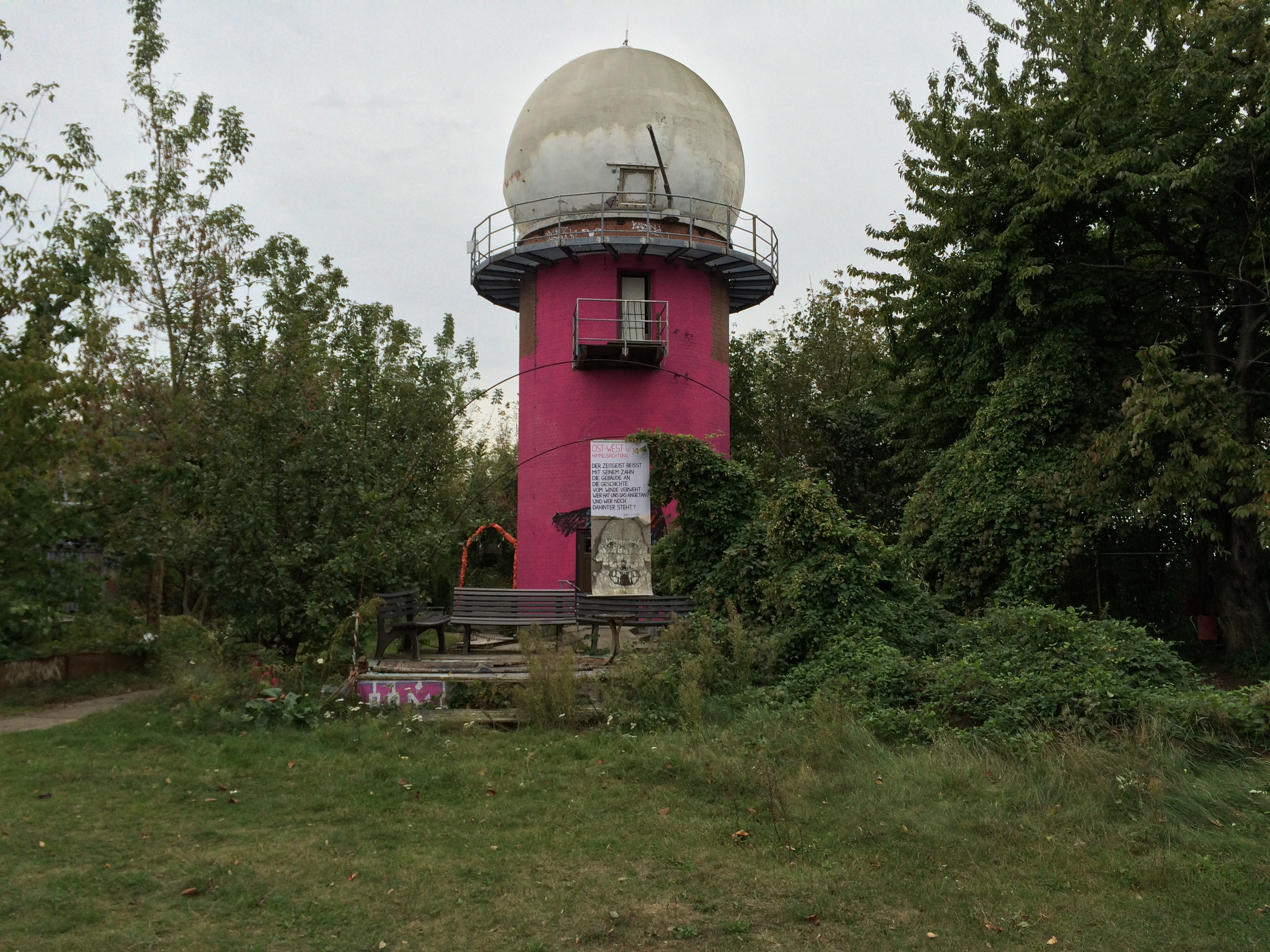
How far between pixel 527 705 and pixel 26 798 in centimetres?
426

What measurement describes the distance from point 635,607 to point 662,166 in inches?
398

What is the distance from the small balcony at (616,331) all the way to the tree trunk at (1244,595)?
33.6 feet

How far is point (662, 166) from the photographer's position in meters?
19.5

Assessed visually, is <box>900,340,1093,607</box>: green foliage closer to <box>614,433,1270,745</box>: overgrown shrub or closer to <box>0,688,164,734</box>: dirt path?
<box>614,433,1270,745</box>: overgrown shrub

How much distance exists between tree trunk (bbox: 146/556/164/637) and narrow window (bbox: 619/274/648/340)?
901cm

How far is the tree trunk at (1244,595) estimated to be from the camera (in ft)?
49.9

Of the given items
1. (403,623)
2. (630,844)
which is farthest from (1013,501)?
(630,844)

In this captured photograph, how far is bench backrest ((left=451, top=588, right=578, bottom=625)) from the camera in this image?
12852mm

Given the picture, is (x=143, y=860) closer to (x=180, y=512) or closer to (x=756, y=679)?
(x=756, y=679)

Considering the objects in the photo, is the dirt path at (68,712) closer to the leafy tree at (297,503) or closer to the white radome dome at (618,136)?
the leafy tree at (297,503)

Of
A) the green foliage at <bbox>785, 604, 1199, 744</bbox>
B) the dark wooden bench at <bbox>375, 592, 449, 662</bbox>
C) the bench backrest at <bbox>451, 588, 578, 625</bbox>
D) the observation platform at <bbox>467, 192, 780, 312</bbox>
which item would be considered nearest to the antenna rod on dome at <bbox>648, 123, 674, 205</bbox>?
the observation platform at <bbox>467, 192, 780, 312</bbox>

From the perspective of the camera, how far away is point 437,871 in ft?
19.1

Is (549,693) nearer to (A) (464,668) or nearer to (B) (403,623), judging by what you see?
(A) (464,668)

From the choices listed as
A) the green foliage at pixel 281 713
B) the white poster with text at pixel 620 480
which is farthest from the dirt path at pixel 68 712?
the white poster with text at pixel 620 480
